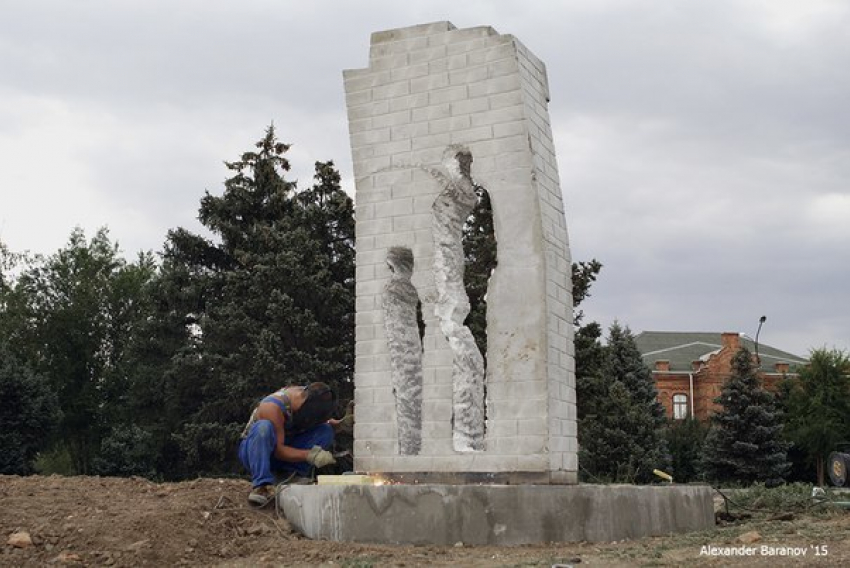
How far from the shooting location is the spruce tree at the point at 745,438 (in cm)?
3030

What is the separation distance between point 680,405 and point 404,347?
3671 cm

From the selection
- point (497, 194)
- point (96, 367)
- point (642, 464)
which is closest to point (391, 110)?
point (497, 194)

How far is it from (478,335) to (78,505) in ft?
45.2

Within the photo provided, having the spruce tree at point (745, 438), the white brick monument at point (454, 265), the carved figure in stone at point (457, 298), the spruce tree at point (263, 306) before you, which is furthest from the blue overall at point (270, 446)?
the spruce tree at point (745, 438)

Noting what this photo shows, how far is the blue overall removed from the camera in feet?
29.6

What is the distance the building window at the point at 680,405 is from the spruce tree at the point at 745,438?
1272 centimetres

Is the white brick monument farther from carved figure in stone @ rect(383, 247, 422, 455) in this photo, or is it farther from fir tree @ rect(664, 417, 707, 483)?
fir tree @ rect(664, 417, 707, 483)

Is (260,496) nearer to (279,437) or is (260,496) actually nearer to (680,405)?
(279,437)

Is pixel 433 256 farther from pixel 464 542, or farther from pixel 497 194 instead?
pixel 464 542

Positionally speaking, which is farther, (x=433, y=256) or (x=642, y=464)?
(x=642, y=464)

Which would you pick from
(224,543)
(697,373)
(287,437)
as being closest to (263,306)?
(287,437)

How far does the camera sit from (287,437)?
31.9 feet

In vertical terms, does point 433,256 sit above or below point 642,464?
above

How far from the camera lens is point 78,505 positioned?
8.47 meters
